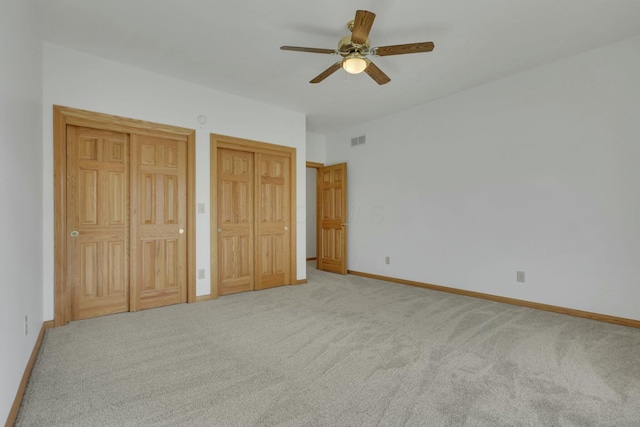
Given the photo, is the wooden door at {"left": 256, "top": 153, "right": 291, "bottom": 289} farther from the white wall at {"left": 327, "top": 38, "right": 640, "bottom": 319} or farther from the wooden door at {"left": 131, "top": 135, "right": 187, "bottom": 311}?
the white wall at {"left": 327, "top": 38, "right": 640, "bottom": 319}

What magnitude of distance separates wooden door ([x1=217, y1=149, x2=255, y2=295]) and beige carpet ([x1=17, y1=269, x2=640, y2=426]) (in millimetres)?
846

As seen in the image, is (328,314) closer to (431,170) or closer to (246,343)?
(246,343)

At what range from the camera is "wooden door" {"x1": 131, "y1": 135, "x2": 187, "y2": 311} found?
353 cm

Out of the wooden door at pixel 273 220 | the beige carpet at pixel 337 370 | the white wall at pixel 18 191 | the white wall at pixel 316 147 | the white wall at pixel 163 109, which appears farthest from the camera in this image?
the white wall at pixel 316 147

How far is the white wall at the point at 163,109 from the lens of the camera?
298cm

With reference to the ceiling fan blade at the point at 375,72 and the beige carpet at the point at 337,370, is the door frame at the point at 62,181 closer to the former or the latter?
the beige carpet at the point at 337,370

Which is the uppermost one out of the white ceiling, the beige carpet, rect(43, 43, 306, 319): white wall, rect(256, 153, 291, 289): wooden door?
the white ceiling

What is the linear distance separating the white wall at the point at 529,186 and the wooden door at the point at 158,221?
10.4ft

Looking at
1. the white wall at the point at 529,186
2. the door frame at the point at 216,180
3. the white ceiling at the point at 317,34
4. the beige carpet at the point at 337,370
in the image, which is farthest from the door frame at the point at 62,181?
the white wall at the point at 529,186

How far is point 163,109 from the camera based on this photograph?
3688 mm

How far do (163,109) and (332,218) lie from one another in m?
3.45

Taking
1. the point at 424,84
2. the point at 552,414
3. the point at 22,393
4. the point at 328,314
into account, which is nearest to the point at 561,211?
the point at 424,84

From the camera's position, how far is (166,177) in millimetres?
3752

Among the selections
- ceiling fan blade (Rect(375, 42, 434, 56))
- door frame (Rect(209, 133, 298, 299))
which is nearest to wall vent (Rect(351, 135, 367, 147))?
door frame (Rect(209, 133, 298, 299))
